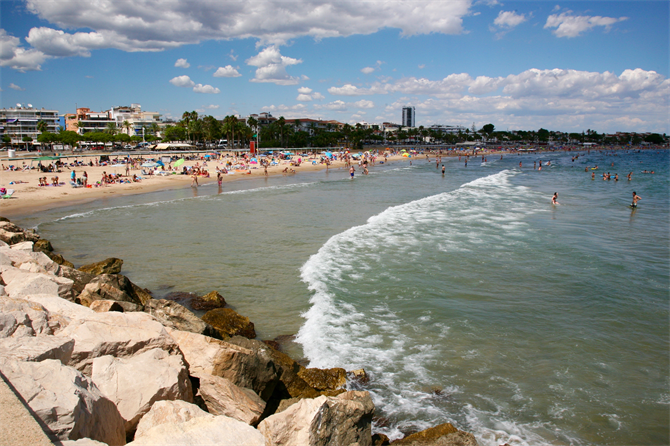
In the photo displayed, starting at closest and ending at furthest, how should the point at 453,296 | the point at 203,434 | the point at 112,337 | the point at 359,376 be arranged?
the point at 203,434
the point at 112,337
the point at 359,376
the point at 453,296

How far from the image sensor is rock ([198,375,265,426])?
501cm

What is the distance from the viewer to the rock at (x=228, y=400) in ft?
16.4

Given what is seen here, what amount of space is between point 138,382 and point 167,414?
710 mm

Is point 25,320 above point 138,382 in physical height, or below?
above

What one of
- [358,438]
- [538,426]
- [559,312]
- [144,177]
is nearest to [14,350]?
[358,438]

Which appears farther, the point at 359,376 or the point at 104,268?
the point at 104,268

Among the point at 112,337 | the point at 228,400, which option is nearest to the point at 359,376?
the point at 228,400

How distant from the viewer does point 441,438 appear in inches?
204

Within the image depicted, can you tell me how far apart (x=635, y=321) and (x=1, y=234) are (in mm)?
18933

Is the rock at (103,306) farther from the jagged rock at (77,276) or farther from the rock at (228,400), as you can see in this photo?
the rock at (228,400)

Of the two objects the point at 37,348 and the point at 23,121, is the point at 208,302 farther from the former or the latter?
the point at 23,121

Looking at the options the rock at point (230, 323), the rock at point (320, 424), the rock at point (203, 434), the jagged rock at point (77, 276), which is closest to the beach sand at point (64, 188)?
the jagged rock at point (77, 276)

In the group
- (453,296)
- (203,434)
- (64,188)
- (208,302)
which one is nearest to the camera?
(203,434)

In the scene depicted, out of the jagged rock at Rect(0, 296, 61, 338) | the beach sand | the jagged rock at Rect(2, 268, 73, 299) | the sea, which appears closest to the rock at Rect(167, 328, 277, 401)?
the jagged rock at Rect(0, 296, 61, 338)
